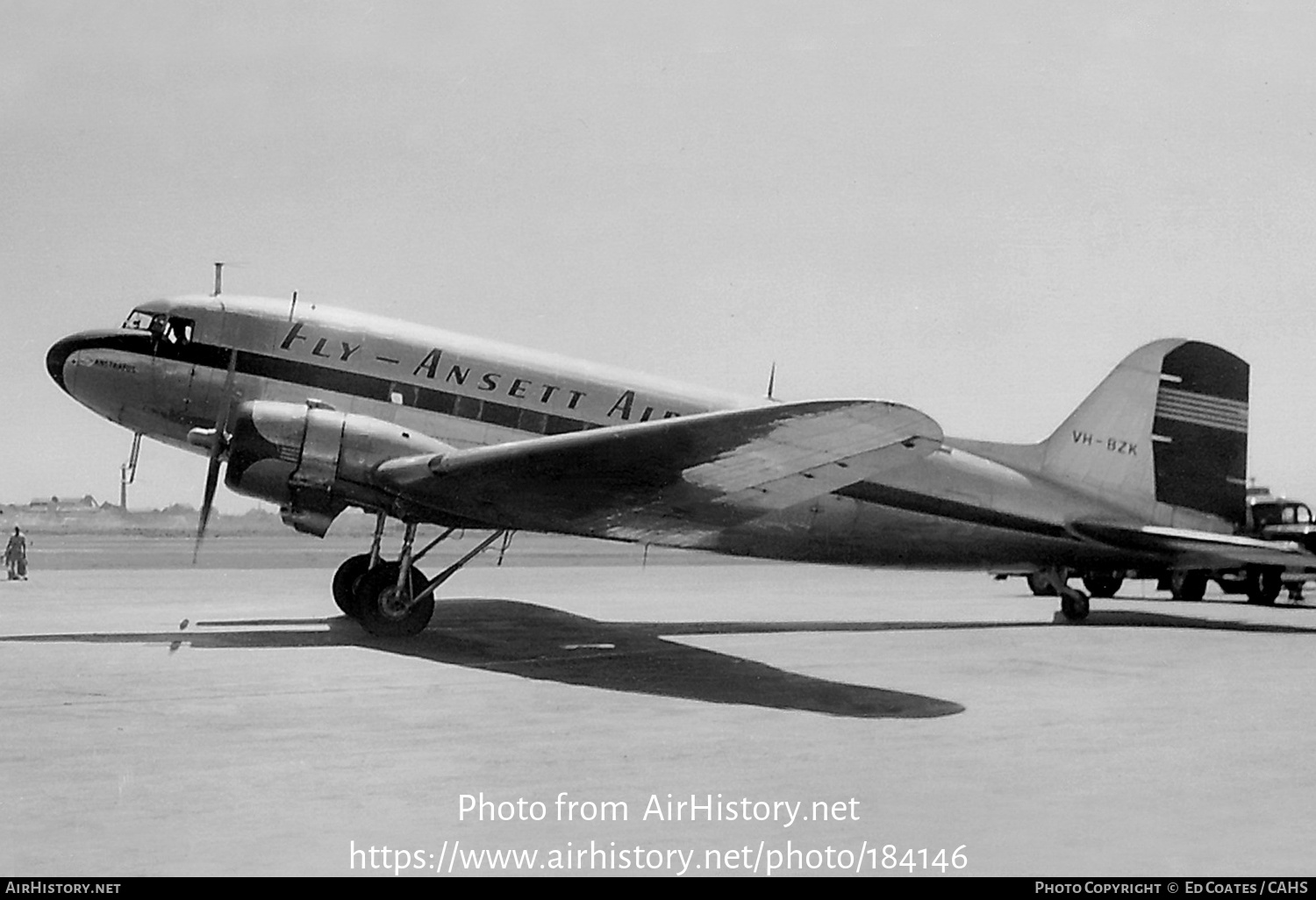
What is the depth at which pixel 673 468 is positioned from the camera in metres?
9.66

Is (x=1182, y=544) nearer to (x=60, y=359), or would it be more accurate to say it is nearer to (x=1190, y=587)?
(x=1190, y=587)

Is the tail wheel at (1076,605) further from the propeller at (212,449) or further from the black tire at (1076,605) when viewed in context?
the propeller at (212,449)

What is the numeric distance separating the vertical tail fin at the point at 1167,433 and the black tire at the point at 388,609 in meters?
8.49

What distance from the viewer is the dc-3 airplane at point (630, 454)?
979 cm

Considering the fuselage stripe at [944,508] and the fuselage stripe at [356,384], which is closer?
the fuselage stripe at [356,384]

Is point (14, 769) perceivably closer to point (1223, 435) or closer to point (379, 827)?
point (379, 827)

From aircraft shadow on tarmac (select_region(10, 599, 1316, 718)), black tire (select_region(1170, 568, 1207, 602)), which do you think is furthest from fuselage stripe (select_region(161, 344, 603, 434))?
black tire (select_region(1170, 568, 1207, 602))

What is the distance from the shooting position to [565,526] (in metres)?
12.1

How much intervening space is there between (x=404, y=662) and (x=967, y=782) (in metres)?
6.02

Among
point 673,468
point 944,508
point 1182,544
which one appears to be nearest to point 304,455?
point 673,468

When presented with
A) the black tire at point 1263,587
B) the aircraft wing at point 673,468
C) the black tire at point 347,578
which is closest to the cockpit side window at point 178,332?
the black tire at point 347,578

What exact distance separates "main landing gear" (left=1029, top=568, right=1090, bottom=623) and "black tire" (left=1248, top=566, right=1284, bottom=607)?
23.1 feet

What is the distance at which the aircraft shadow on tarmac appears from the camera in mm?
8875

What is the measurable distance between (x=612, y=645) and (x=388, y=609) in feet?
7.99
